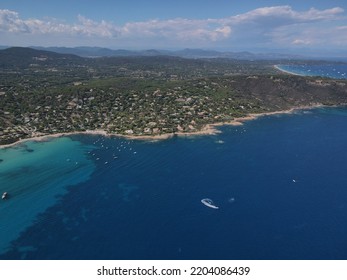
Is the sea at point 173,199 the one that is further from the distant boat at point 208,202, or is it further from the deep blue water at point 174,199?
the distant boat at point 208,202

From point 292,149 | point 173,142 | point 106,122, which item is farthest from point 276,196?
point 106,122

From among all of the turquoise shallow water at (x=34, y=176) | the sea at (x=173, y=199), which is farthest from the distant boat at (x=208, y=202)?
the turquoise shallow water at (x=34, y=176)

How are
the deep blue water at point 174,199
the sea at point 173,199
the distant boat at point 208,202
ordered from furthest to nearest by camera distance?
the distant boat at point 208,202 < the deep blue water at point 174,199 < the sea at point 173,199

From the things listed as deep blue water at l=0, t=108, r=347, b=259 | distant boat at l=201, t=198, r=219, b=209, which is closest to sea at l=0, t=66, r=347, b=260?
deep blue water at l=0, t=108, r=347, b=259

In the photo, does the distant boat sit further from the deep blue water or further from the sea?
the deep blue water

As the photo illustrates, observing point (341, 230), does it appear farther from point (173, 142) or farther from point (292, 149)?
point (173, 142)

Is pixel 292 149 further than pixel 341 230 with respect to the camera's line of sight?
Yes

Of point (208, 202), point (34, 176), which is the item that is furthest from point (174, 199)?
point (34, 176)
